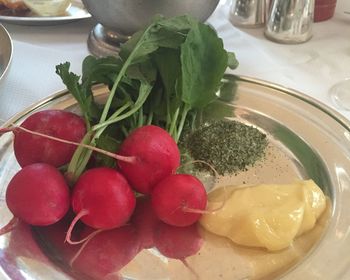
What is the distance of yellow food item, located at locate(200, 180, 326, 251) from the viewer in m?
0.43

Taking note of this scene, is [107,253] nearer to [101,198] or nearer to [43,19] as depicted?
[101,198]

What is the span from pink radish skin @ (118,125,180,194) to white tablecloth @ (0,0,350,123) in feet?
0.63

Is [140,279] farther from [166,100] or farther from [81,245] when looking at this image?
[166,100]

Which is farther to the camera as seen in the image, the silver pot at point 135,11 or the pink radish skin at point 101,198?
the silver pot at point 135,11

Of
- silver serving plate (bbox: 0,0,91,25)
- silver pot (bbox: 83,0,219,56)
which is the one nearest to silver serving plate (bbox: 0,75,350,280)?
silver pot (bbox: 83,0,219,56)

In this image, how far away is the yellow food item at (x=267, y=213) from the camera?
1.41 ft

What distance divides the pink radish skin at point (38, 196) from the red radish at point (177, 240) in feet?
0.26

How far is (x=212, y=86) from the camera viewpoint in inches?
20.6

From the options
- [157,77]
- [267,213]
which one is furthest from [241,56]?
[267,213]

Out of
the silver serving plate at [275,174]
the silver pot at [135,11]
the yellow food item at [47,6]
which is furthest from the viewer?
the yellow food item at [47,6]

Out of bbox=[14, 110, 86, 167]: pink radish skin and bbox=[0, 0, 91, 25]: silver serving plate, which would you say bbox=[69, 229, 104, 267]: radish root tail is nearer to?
bbox=[14, 110, 86, 167]: pink radish skin

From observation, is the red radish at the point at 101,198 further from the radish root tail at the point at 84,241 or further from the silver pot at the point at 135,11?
the silver pot at the point at 135,11

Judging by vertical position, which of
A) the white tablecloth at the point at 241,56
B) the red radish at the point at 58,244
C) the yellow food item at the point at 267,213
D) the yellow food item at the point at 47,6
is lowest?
the white tablecloth at the point at 241,56

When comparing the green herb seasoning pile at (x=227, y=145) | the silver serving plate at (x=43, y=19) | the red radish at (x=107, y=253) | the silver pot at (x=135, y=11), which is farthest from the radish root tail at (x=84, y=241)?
the silver serving plate at (x=43, y=19)
